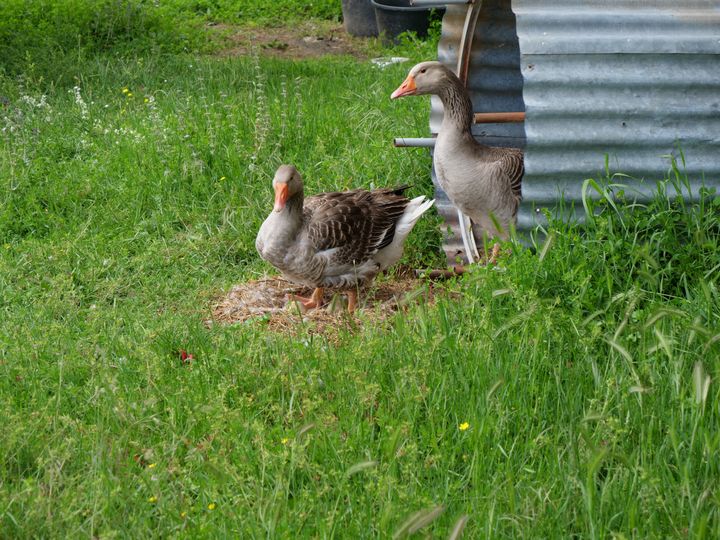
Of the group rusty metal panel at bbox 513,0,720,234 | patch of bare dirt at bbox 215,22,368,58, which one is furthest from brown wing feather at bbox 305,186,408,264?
patch of bare dirt at bbox 215,22,368,58

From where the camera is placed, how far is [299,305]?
5.92m

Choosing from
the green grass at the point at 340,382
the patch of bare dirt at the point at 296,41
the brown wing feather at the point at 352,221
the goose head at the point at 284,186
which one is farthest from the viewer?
the patch of bare dirt at the point at 296,41

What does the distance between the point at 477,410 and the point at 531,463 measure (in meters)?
0.35

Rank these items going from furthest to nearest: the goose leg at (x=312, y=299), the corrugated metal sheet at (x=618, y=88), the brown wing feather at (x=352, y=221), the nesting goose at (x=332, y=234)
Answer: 1. the goose leg at (x=312, y=299)
2. the brown wing feather at (x=352, y=221)
3. the nesting goose at (x=332, y=234)
4. the corrugated metal sheet at (x=618, y=88)

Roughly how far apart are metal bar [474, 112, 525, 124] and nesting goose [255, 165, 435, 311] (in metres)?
0.77

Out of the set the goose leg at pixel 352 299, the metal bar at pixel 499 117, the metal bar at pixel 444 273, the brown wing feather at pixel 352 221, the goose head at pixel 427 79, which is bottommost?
the goose leg at pixel 352 299

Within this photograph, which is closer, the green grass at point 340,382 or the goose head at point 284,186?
the green grass at point 340,382

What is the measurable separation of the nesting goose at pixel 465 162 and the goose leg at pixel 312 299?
3.47ft

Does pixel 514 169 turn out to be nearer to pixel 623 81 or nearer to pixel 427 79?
pixel 427 79

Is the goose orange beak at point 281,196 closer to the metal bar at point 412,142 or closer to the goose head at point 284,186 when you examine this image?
the goose head at point 284,186

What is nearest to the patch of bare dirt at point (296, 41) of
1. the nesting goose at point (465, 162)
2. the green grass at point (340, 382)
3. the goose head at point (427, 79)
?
the green grass at point (340, 382)

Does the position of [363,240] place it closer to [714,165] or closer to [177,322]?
[177,322]

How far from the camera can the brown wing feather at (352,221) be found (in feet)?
19.0

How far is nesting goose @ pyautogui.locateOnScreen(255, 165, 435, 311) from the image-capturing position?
18.5 ft
